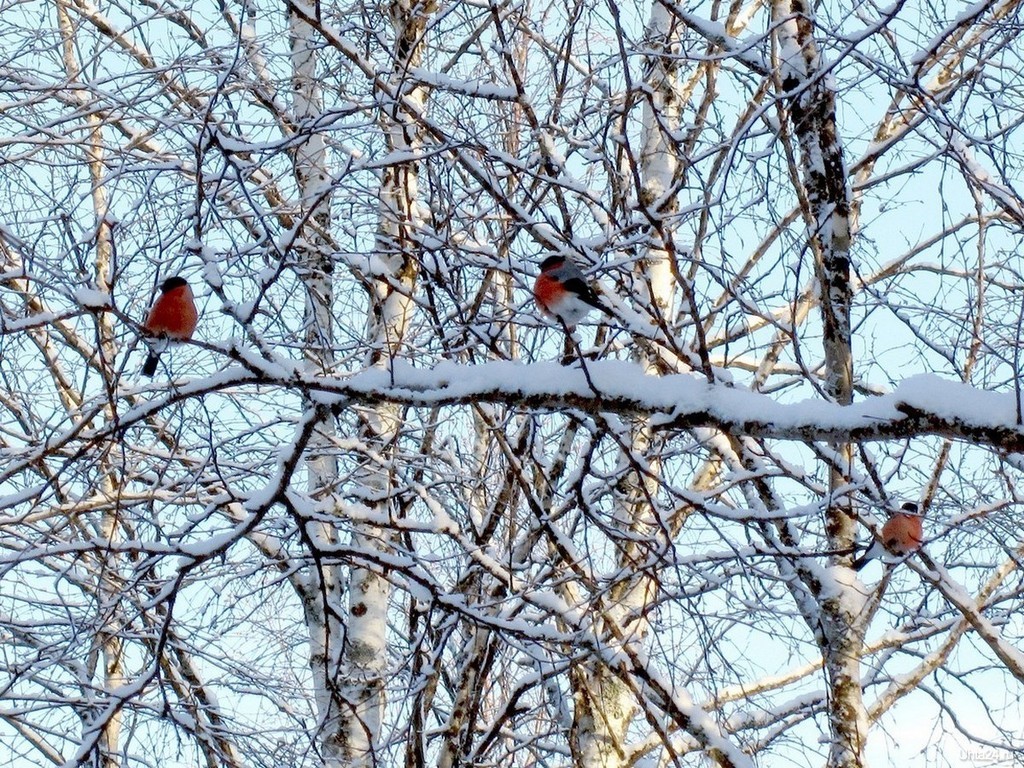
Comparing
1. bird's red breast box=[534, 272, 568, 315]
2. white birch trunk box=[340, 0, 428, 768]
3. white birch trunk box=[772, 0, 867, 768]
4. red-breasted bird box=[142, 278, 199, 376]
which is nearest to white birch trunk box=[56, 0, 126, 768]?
red-breasted bird box=[142, 278, 199, 376]

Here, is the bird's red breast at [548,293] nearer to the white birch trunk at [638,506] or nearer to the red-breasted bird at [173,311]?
the white birch trunk at [638,506]

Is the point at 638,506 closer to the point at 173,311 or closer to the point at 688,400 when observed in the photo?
the point at 173,311

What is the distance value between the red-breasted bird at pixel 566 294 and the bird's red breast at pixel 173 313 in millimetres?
1265

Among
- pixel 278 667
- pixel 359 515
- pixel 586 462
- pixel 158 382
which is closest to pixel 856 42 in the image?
pixel 586 462

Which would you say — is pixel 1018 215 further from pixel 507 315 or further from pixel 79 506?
pixel 79 506

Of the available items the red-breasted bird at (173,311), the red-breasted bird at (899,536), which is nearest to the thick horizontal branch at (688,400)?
the red-breasted bird at (173,311)

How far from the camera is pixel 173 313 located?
4.33 metres

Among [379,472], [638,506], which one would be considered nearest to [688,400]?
Answer: [638,506]

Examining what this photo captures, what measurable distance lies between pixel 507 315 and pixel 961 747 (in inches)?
117

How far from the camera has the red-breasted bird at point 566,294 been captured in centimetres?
422

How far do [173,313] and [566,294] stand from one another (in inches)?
55.3

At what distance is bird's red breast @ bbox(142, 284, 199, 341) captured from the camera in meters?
4.31

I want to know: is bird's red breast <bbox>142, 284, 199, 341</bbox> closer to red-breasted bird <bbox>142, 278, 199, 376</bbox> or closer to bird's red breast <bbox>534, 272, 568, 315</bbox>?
red-breasted bird <bbox>142, 278, 199, 376</bbox>

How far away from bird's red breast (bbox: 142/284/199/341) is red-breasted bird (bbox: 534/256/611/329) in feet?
4.15
